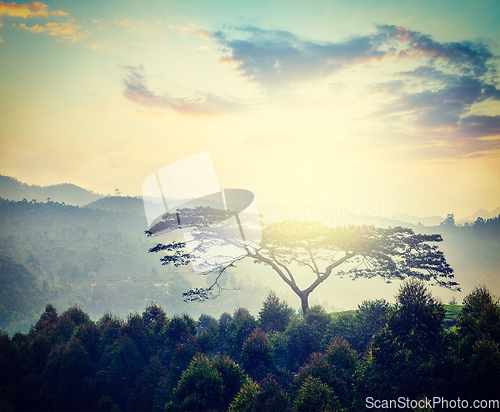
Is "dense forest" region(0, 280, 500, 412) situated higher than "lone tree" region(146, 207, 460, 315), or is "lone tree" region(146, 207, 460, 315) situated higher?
"lone tree" region(146, 207, 460, 315)

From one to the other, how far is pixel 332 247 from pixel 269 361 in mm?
10312

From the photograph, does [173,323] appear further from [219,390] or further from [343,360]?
[343,360]

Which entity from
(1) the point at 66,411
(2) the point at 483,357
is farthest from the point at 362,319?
(1) the point at 66,411

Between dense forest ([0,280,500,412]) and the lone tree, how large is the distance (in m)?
3.42

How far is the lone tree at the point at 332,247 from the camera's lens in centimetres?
2284

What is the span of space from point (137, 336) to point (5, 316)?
177584mm

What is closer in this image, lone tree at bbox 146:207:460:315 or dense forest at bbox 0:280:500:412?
dense forest at bbox 0:280:500:412

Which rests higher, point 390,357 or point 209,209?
point 209,209

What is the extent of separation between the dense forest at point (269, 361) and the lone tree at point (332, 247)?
3417mm

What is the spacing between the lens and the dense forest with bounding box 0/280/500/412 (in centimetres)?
1282

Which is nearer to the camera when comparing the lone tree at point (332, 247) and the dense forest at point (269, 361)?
the dense forest at point (269, 361)

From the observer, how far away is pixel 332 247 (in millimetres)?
25234

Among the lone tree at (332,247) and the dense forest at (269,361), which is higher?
the lone tree at (332,247)

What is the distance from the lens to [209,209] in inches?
1027
